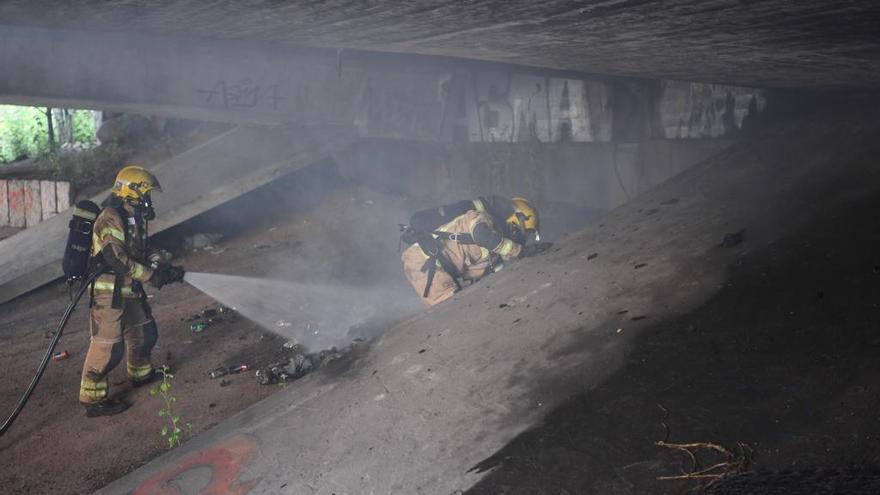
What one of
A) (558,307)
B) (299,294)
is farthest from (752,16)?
(299,294)

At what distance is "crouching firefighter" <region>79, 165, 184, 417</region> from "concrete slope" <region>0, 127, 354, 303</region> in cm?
417

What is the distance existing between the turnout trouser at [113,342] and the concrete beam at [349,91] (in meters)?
4.13

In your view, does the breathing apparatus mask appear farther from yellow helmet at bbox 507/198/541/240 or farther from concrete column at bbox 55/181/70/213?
concrete column at bbox 55/181/70/213

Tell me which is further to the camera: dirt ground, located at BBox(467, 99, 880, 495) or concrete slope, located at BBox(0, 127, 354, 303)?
concrete slope, located at BBox(0, 127, 354, 303)

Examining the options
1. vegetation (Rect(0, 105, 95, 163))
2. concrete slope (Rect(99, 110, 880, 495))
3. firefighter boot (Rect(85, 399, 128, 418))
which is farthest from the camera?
vegetation (Rect(0, 105, 95, 163))

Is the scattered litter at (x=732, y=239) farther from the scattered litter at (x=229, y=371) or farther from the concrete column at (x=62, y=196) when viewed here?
the concrete column at (x=62, y=196)

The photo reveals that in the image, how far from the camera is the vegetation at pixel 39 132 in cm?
1504

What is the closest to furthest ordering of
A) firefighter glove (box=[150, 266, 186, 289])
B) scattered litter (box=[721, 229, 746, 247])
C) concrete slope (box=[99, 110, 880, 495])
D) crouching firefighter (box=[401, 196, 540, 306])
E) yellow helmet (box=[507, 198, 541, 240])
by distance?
concrete slope (box=[99, 110, 880, 495]) → scattered litter (box=[721, 229, 746, 247]) → firefighter glove (box=[150, 266, 186, 289]) → crouching firefighter (box=[401, 196, 540, 306]) → yellow helmet (box=[507, 198, 541, 240])

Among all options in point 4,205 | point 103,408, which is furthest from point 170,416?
point 4,205

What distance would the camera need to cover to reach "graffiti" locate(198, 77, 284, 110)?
438 inches

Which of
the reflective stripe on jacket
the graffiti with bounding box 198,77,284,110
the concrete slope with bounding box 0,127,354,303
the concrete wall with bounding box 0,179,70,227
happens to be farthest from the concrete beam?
the reflective stripe on jacket

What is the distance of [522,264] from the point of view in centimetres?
717

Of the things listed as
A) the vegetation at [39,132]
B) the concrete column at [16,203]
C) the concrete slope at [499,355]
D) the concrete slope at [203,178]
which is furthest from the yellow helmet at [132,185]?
the vegetation at [39,132]

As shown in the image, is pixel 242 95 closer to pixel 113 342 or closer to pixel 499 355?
pixel 113 342
